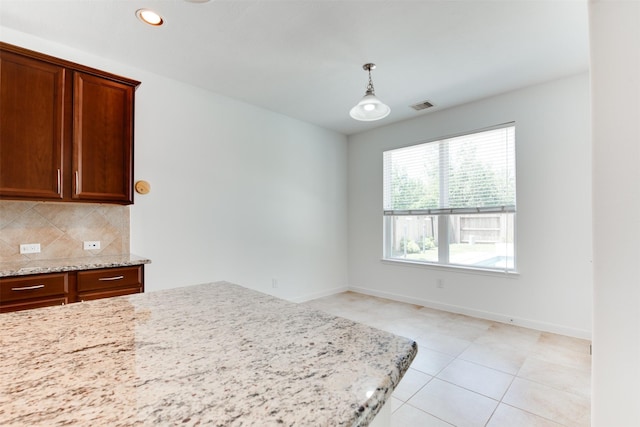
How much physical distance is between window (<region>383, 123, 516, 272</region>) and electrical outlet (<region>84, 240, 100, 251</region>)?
3.60 m

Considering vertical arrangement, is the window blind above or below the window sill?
above

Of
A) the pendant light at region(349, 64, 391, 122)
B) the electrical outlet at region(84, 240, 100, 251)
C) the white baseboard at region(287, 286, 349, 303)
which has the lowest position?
the white baseboard at region(287, 286, 349, 303)

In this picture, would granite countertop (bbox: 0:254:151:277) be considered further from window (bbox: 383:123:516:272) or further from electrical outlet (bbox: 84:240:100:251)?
window (bbox: 383:123:516:272)

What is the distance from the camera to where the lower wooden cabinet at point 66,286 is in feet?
5.98

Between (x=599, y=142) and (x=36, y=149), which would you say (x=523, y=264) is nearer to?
(x=599, y=142)

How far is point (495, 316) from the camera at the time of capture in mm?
3469

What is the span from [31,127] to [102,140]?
1.31 ft

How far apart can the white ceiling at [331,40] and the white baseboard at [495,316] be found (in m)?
2.60

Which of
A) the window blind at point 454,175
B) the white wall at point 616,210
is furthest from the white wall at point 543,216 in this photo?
the white wall at point 616,210

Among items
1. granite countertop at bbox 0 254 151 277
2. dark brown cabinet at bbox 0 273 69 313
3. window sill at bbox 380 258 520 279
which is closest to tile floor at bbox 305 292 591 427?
window sill at bbox 380 258 520 279

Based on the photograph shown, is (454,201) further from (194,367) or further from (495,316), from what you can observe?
(194,367)

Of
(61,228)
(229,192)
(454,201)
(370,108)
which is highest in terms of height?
(370,108)

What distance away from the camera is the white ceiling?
6.68 ft

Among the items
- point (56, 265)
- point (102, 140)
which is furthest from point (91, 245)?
point (102, 140)
